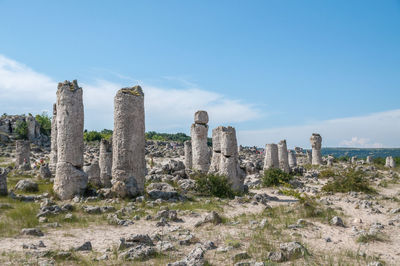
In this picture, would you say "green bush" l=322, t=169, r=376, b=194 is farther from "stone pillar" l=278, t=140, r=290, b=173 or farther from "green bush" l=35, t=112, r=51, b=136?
"green bush" l=35, t=112, r=51, b=136

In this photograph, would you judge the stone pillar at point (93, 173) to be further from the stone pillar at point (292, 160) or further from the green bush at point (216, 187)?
the stone pillar at point (292, 160)

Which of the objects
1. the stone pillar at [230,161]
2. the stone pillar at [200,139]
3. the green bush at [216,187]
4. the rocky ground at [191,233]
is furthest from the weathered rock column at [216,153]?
the rocky ground at [191,233]

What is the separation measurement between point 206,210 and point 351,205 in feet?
18.1

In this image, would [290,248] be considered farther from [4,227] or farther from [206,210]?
[4,227]

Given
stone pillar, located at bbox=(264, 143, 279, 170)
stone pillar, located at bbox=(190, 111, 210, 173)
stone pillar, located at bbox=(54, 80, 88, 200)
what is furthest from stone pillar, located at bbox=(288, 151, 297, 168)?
stone pillar, located at bbox=(54, 80, 88, 200)

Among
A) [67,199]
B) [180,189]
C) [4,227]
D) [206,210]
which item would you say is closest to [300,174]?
[180,189]

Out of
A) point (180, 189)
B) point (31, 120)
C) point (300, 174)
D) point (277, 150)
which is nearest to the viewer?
point (180, 189)

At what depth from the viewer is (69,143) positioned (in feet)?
41.6

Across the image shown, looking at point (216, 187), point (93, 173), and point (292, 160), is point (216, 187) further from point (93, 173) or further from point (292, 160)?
point (292, 160)

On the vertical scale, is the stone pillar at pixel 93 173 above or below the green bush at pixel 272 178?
above

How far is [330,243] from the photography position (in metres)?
6.87

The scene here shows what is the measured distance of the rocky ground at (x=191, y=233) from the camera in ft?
18.8

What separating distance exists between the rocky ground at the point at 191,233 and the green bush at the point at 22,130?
37.9 meters

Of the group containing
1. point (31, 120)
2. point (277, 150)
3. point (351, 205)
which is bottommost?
point (351, 205)
